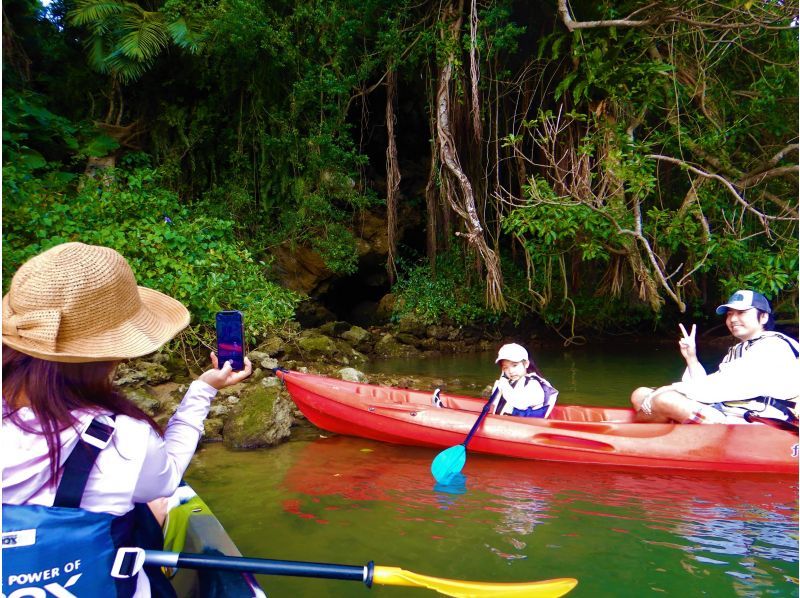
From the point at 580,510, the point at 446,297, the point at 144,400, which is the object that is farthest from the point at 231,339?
the point at 446,297

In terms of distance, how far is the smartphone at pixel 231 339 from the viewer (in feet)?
6.34

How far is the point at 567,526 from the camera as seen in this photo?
3.31m

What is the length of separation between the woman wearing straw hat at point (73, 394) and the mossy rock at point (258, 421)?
3342 millimetres

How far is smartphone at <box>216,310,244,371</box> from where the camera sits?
1934mm

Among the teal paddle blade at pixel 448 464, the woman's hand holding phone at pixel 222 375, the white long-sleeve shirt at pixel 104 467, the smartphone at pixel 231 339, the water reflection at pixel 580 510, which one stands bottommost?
the water reflection at pixel 580 510

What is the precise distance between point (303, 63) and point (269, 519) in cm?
755

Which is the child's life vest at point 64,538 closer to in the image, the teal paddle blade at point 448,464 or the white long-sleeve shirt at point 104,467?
the white long-sleeve shirt at point 104,467

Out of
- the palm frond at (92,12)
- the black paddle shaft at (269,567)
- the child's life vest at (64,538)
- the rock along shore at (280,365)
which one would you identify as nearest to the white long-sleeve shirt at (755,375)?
the black paddle shaft at (269,567)

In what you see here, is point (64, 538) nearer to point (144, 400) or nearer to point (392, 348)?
point (144, 400)

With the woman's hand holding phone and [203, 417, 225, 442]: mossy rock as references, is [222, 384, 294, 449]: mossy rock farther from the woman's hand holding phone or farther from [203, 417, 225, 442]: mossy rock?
the woman's hand holding phone

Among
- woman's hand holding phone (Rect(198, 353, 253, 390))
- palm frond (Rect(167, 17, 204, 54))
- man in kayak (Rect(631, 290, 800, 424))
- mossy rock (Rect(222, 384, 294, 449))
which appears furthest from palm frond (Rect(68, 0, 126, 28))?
man in kayak (Rect(631, 290, 800, 424))

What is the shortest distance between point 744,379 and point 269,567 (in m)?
3.67

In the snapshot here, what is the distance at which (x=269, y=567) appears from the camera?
184cm

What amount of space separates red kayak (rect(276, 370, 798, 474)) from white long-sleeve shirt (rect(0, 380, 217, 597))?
3.28 metres
